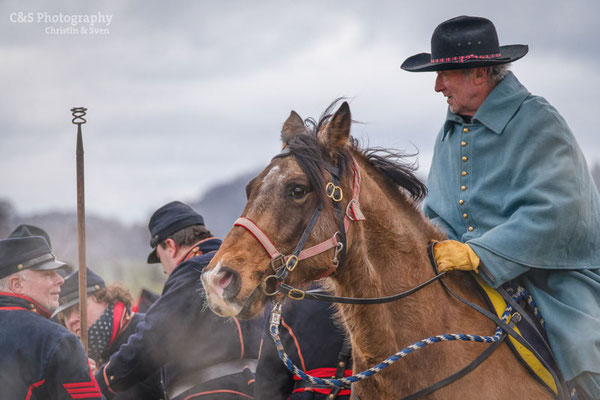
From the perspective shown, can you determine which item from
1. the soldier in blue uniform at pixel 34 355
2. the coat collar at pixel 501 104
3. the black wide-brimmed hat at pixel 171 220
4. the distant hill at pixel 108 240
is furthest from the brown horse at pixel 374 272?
the distant hill at pixel 108 240

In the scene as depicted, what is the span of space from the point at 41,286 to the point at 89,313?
6.93 ft

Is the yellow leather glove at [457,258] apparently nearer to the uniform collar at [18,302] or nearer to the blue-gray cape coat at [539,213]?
the blue-gray cape coat at [539,213]

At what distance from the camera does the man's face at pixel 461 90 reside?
4531mm

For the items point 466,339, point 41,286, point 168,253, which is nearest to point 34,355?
point 41,286

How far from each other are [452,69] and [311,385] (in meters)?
2.47

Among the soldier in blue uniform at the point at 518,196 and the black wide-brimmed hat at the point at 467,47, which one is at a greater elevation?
the black wide-brimmed hat at the point at 467,47

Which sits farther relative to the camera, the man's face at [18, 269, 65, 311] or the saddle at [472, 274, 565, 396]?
the man's face at [18, 269, 65, 311]

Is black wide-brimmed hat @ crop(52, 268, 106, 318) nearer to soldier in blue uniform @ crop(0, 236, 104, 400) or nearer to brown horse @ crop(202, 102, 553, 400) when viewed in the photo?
soldier in blue uniform @ crop(0, 236, 104, 400)

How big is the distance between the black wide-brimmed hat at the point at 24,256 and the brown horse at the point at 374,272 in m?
2.78

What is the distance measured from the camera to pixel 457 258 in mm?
4020

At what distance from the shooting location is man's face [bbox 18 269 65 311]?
18.9 ft

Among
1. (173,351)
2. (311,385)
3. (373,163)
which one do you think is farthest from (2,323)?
(373,163)

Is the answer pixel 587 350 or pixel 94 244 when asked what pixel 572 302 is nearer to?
pixel 587 350

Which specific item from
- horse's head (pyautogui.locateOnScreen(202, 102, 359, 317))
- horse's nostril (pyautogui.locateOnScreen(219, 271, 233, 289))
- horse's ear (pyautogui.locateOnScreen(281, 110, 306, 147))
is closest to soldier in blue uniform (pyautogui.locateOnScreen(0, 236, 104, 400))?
horse's head (pyautogui.locateOnScreen(202, 102, 359, 317))
